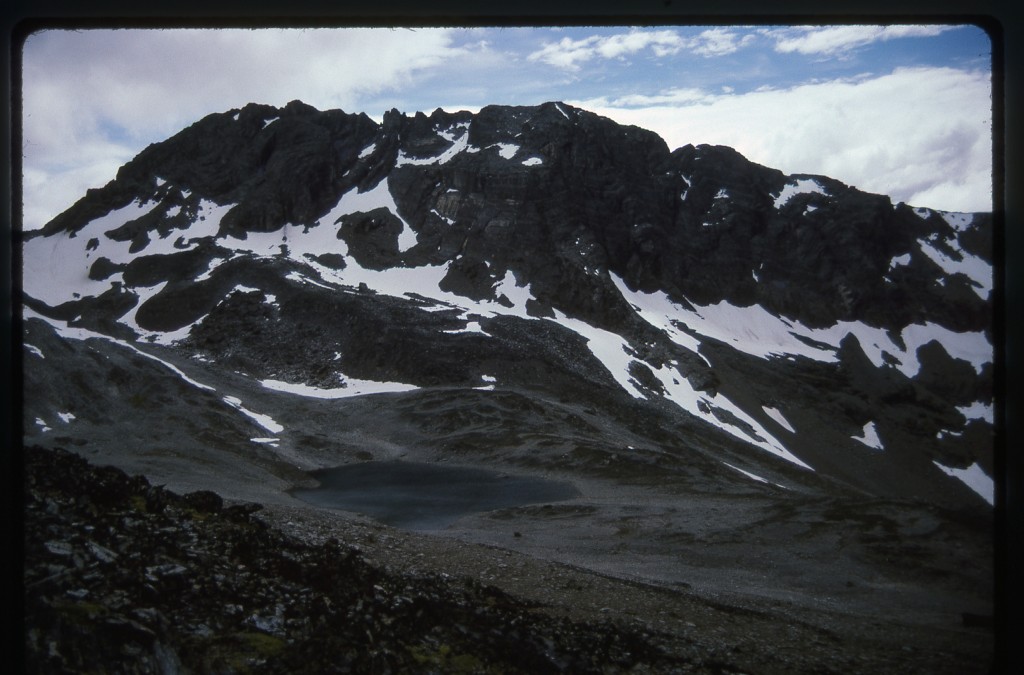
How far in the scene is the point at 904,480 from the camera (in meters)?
33.6

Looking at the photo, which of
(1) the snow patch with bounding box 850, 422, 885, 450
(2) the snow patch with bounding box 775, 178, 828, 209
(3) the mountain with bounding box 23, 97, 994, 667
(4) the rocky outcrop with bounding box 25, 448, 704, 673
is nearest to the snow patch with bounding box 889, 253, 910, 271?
(3) the mountain with bounding box 23, 97, 994, 667

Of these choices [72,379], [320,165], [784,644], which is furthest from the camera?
[320,165]

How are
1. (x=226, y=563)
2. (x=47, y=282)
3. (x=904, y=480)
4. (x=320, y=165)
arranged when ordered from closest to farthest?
(x=226, y=563) < (x=904, y=480) < (x=47, y=282) < (x=320, y=165)

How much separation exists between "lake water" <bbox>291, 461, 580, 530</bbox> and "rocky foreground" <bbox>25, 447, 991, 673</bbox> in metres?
8.75

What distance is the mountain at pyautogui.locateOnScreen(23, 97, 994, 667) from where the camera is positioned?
14.3m

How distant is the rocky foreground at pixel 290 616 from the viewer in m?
3.77

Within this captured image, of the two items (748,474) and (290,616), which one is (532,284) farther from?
(290,616)

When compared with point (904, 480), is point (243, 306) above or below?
above

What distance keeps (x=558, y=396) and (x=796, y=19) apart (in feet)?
112

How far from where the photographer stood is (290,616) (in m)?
4.16

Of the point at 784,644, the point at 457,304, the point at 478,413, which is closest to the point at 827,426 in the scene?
the point at 478,413

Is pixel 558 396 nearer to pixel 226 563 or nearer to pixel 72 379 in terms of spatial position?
pixel 72 379

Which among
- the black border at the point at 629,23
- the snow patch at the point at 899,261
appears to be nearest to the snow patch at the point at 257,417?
the black border at the point at 629,23

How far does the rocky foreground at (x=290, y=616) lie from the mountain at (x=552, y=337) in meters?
1.17
